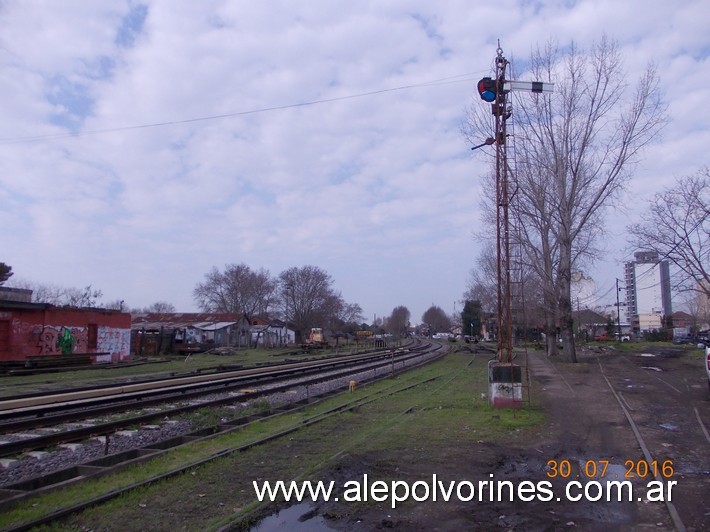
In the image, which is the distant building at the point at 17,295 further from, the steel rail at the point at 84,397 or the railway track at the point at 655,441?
the railway track at the point at 655,441

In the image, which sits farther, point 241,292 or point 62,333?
point 241,292

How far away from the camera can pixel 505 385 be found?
43.6 feet

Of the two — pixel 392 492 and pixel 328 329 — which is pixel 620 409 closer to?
pixel 392 492

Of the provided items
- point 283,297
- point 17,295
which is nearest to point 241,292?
point 283,297

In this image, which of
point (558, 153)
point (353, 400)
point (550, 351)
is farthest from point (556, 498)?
point (550, 351)

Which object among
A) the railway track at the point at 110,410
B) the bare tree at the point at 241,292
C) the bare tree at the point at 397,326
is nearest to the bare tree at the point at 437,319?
the bare tree at the point at 397,326

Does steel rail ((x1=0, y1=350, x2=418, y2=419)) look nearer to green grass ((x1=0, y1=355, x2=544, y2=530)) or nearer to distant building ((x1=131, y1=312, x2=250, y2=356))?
green grass ((x1=0, y1=355, x2=544, y2=530))

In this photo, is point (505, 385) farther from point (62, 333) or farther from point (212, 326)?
point (212, 326)

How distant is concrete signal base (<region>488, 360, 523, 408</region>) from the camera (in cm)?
1317

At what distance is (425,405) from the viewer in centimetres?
1480

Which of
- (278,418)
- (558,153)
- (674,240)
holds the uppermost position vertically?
(558,153)

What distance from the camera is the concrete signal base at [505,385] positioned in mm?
13172

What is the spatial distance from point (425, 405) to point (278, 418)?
3.97m

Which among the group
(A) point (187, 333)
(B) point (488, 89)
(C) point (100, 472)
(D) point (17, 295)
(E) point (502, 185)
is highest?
(B) point (488, 89)
